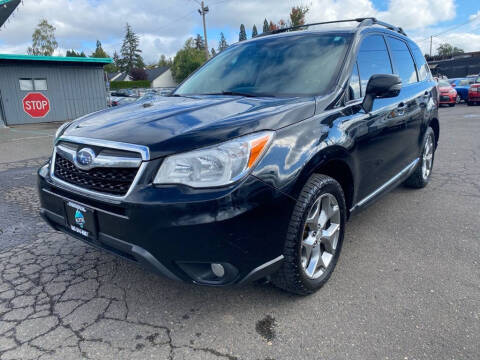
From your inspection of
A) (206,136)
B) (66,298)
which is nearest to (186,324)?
(66,298)

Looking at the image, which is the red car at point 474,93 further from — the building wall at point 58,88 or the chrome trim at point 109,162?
the chrome trim at point 109,162

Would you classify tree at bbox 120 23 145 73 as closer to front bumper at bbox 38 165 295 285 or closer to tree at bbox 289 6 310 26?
tree at bbox 289 6 310 26

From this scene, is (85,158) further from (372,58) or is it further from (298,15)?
(298,15)

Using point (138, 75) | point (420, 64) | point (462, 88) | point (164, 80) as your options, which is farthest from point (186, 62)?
point (420, 64)

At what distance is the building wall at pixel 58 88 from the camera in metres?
16.6

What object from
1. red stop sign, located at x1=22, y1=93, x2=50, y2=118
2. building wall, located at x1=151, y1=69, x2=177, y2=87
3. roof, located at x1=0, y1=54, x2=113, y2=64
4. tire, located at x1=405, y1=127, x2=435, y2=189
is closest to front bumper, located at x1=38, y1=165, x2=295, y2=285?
tire, located at x1=405, y1=127, x2=435, y2=189

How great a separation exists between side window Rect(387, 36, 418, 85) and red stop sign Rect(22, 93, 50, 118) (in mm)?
17676

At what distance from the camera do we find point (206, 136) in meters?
1.98

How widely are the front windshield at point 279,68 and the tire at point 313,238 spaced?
76cm

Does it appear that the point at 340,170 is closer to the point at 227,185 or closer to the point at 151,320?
the point at 227,185

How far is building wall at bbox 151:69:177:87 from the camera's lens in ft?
232

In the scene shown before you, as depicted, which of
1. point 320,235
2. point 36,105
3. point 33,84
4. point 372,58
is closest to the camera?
point 320,235

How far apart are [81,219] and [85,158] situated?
0.38 m

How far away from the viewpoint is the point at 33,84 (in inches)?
684
